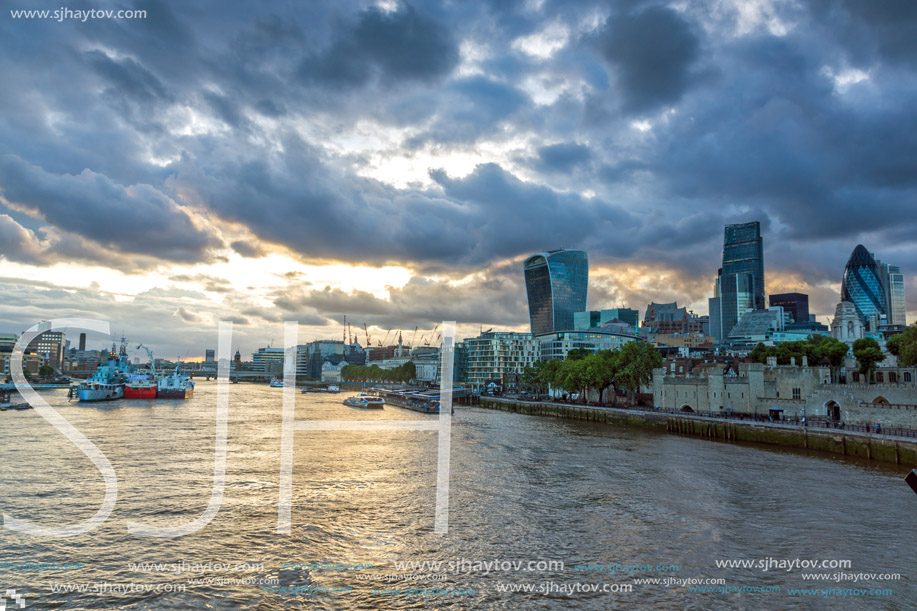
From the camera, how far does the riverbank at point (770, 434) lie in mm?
41156

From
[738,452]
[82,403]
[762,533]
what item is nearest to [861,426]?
[738,452]

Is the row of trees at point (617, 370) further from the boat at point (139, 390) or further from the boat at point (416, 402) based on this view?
the boat at point (139, 390)

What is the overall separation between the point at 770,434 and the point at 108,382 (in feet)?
371

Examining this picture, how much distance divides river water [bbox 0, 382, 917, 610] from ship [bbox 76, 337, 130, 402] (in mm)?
60003

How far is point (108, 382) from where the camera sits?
10656 centimetres

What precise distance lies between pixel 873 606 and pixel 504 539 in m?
12.3

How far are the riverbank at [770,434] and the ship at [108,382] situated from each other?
82.4 metres

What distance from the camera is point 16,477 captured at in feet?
103

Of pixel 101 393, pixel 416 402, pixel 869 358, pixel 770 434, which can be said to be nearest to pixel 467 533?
pixel 770 434

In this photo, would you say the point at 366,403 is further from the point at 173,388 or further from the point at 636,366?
the point at 636,366

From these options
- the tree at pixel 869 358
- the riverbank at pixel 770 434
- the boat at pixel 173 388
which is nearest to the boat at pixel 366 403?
the boat at pixel 173 388

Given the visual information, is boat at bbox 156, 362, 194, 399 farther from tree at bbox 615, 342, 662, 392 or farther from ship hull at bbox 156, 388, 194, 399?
tree at bbox 615, 342, 662, 392

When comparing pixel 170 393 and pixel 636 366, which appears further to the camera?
pixel 170 393

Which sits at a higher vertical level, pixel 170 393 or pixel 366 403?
pixel 170 393
